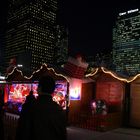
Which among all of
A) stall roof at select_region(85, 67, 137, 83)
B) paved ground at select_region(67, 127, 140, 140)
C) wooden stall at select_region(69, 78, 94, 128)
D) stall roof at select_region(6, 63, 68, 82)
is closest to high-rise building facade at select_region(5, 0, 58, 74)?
stall roof at select_region(6, 63, 68, 82)

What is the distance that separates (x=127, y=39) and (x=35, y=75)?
149m

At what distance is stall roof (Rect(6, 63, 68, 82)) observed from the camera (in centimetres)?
1448

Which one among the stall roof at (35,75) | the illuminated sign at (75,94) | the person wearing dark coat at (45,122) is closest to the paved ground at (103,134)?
the illuminated sign at (75,94)

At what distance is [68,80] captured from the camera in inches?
540

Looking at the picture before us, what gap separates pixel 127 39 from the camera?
159m

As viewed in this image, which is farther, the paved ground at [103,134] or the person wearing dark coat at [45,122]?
the paved ground at [103,134]

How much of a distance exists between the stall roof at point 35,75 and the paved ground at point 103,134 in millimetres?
3067

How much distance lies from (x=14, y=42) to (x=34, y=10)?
2043 cm

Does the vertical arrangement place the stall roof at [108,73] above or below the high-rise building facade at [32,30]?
below

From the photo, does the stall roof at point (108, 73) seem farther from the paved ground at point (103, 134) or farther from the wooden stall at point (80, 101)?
the paved ground at point (103, 134)

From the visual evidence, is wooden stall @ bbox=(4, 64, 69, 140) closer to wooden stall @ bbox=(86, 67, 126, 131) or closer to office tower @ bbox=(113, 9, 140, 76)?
wooden stall @ bbox=(86, 67, 126, 131)

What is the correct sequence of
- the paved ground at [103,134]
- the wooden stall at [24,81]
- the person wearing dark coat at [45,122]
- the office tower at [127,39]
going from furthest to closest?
the office tower at [127,39]
the paved ground at [103,134]
the wooden stall at [24,81]
the person wearing dark coat at [45,122]

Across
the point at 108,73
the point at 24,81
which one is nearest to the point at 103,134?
the point at 108,73

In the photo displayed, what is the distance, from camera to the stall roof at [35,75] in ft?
47.5
